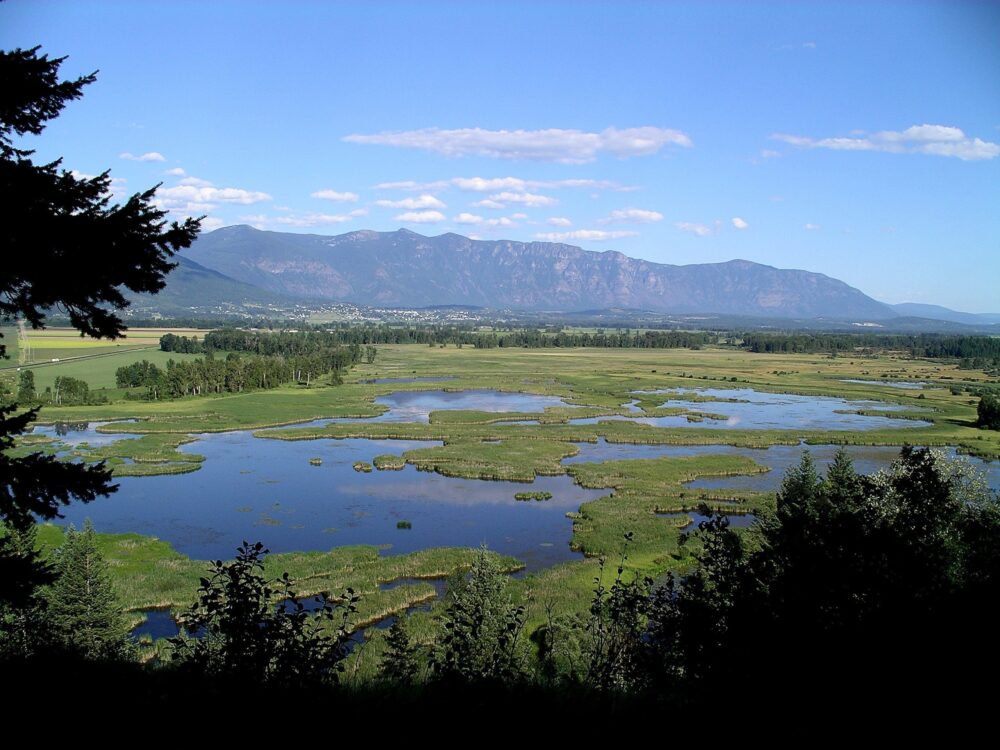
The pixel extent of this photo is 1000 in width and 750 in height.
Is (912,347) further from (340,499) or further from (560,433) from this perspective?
(340,499)

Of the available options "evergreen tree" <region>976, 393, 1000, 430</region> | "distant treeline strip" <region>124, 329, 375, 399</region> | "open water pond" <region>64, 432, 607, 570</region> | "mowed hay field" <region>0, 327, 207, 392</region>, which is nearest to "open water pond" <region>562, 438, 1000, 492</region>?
"open water pond" <region>64, 432, 607, 570</region>

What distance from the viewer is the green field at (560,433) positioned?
28.8 m

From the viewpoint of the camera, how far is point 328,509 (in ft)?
122

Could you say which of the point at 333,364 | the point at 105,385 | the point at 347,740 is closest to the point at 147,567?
the point at 347,740

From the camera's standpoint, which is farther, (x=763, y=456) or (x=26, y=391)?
(x=26, y=391)

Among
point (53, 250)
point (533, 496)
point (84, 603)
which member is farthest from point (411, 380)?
point (53, 250)

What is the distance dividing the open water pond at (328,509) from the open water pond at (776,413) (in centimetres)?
2886

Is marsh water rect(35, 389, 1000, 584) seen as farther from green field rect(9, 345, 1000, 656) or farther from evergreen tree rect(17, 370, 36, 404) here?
evergreen tree rect(17, 370, 36, 404)

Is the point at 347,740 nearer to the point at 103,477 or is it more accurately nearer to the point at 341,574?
the point at 103,477

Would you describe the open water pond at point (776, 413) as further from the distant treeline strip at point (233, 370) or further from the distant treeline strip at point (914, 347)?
the distant treeline strip at point (914, 347)

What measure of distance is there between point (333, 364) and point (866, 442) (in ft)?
267

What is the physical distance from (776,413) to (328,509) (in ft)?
182

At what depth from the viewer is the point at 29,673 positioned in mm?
10922

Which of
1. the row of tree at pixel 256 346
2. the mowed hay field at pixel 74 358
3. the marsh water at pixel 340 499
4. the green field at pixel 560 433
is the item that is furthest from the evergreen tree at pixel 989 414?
the row of tree at pixel 256 346
